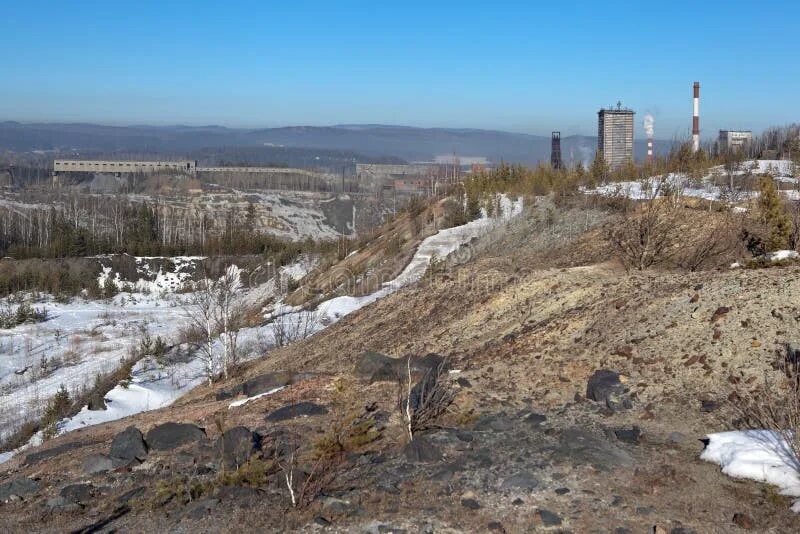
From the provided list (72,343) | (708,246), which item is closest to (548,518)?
(708,246)

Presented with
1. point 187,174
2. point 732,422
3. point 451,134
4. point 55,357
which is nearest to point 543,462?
point 732,422

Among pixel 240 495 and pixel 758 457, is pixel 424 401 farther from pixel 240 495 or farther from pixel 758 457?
pixel 758 457

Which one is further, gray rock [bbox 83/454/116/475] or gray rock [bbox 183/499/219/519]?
gray rock [bbox 83/454/116/475]

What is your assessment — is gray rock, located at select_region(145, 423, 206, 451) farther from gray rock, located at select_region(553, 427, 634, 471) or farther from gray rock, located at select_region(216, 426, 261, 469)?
gray rock, located at select_region(553, 427, 634, 471)


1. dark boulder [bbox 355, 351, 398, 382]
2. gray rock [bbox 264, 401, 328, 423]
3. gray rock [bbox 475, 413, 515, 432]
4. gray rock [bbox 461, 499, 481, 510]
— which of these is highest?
dark boulder [bbox 355, 351, 398, 382]

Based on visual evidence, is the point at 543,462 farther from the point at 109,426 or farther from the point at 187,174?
the point at 187,174

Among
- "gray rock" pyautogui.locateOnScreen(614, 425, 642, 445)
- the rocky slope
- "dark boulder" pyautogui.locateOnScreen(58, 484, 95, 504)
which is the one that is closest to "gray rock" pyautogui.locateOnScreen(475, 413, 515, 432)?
the rocky slope
